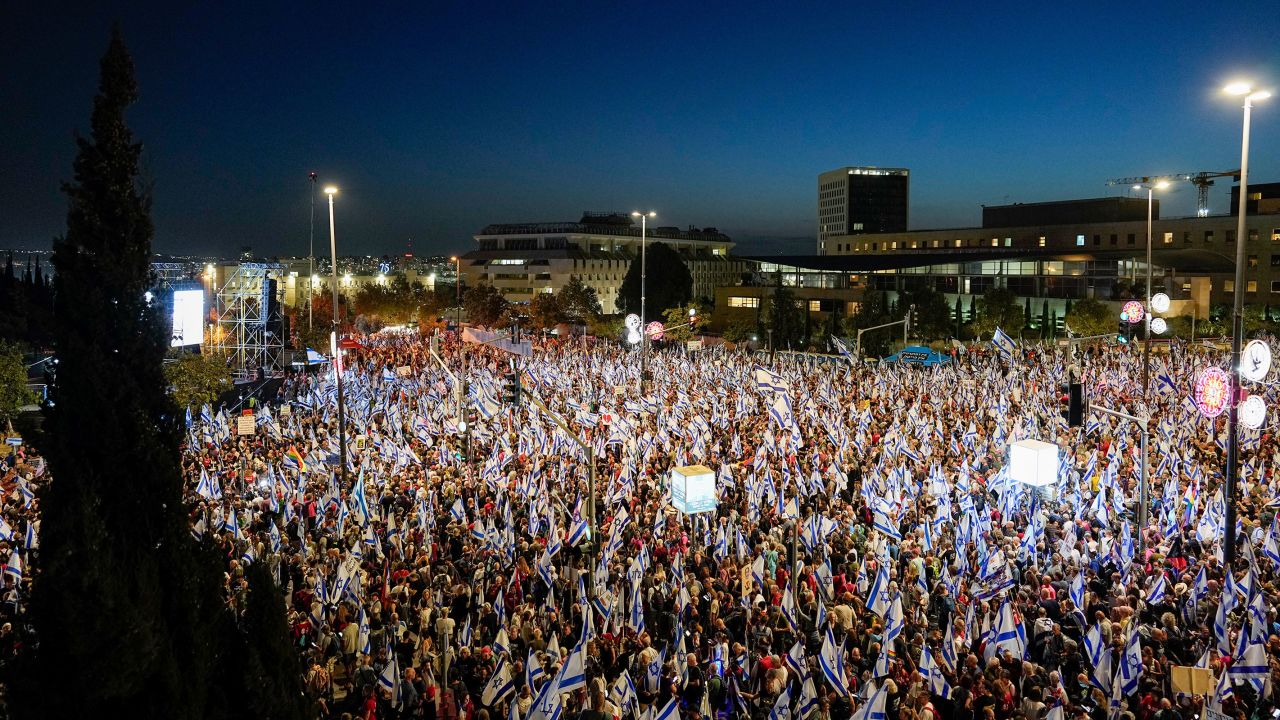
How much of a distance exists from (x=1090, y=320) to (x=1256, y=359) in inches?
1912

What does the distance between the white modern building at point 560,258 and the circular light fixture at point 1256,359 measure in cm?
10758

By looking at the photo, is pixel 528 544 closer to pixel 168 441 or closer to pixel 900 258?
pixel 168 441

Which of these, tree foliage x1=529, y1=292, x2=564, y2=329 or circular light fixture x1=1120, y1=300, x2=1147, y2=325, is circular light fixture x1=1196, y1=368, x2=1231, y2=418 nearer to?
circular light fixture x1=1120, y1=300, x2=1147, y2=325

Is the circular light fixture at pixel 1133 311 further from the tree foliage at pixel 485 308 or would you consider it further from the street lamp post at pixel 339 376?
the tree foliage at pixel 485 308

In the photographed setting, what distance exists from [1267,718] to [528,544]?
1004 cm

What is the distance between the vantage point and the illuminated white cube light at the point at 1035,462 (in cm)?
1554

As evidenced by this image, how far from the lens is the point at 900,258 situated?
77.5m

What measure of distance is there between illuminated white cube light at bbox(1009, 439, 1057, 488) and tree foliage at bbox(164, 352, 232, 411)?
69.2ft

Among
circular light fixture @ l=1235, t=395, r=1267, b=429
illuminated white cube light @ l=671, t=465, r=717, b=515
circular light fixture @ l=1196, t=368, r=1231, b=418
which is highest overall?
circular light fixture @ l=1196, t=368, r=1231, b=418

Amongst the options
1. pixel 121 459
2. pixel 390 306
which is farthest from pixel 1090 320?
pixel 390 306

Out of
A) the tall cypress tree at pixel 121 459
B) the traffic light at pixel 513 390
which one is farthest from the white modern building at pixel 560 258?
the tall cypress tree at pixel 121 459

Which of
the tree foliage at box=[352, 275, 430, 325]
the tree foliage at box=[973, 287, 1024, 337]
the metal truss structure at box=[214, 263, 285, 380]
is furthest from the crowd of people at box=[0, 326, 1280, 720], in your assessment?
the tree foliage at box=[352, 275, 430, 325]

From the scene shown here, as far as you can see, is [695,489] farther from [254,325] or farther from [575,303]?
[575,303]

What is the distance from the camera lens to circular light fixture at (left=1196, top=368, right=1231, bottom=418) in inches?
537
